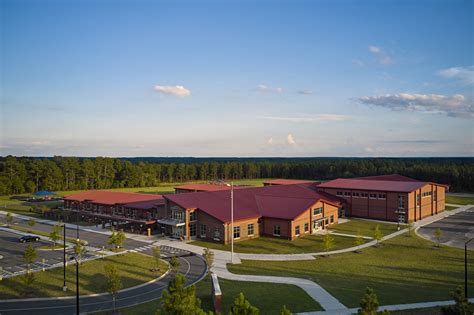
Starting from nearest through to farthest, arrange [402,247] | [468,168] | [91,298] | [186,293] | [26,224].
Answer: [186,293] → [91,298] → [402,247] → [26,224] → [468,168]

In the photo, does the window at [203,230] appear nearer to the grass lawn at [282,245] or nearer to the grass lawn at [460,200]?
the grass lawn at [282,245]

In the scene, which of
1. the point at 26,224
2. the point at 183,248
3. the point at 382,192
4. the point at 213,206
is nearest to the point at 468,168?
the point at 382,192

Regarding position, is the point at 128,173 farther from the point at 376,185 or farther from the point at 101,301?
the point at 101,301

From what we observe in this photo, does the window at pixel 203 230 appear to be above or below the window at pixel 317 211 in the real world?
below

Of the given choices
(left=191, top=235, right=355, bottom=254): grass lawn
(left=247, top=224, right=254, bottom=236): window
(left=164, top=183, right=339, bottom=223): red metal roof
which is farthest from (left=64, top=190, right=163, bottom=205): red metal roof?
(left=247, top=224, right=254, bottom=236): window

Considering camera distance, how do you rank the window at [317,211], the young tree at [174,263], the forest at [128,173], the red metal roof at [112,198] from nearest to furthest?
the young tree at [174,263] < the window at [317,211] < the red metal roof at [112,198] < the forest at [128,173]

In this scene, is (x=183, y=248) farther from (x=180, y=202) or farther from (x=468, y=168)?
(x=468, y=168)

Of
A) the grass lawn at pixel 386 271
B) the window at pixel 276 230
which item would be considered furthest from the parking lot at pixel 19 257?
the window at pixel 276 230
